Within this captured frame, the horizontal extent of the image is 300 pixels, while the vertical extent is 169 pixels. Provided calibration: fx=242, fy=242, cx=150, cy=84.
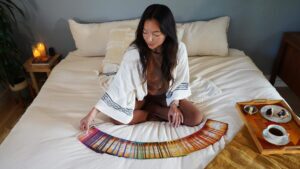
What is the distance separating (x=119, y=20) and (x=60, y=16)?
0.53 m

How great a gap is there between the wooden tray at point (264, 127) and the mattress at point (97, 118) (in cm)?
6

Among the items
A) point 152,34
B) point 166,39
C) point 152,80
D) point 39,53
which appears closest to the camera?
point 152,34

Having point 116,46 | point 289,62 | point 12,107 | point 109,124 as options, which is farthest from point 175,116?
point 12,107

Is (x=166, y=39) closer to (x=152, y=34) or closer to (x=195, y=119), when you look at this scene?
(x=152, y=34)

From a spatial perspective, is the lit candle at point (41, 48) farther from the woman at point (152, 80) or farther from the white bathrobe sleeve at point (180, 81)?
the white bathrobe sleeve at point (180, 81)

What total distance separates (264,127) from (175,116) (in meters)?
0.46

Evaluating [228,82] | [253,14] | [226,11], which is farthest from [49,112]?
[253,14]

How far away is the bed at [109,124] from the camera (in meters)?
1.06

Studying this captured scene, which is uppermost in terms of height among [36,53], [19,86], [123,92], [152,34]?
[152,34]

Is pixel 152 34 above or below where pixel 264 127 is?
above

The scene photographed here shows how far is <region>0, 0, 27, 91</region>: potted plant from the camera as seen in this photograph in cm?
192

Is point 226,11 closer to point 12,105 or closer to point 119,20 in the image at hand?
point 119,20

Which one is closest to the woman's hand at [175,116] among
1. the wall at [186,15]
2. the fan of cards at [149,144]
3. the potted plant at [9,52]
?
the fan of cards at [149,144]

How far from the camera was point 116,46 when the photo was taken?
1.90 meters
